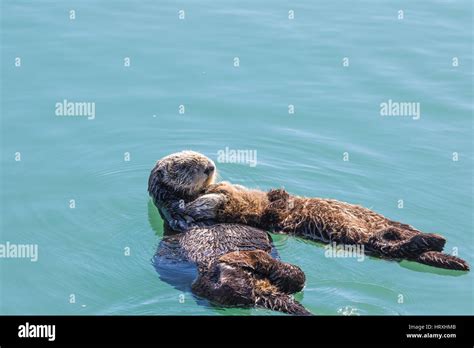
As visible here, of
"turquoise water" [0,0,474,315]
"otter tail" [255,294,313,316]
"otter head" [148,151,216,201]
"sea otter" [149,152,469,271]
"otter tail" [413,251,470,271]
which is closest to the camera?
"otter tail" [255,294,313,316]

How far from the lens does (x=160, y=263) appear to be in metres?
8.57

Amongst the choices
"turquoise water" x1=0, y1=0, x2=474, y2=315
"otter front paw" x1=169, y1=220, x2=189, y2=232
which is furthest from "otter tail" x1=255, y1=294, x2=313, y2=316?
"otter front paw" x1=169, y1=220, x2=189, y2=232

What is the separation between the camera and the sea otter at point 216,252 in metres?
7.71

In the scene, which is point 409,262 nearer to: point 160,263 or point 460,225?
point 460,225

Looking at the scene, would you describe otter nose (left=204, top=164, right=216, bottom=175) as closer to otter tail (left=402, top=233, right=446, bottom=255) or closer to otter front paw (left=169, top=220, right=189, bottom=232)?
otter front paw (left=169, top=220, right=189, bottom=232)

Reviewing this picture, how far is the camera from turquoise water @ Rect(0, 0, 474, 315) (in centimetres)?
853

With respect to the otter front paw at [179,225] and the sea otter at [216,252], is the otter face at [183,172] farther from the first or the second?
the otter front paw at [179,225]

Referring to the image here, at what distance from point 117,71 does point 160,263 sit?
486 centimetres

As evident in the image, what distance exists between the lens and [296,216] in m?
9.18

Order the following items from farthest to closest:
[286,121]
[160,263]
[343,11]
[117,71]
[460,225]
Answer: [343,11] < [117,71] < [286,121] < [460,225] < [160,263]

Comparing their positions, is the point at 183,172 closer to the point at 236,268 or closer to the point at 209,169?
the point at 209,169

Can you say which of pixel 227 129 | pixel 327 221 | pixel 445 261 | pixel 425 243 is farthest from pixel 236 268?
pixel 227 129

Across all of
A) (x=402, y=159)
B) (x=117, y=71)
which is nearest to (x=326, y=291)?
(x=402, y=159)

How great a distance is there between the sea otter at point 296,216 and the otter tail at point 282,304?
4.36ft
